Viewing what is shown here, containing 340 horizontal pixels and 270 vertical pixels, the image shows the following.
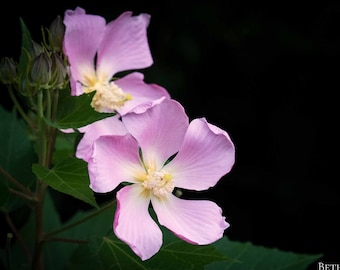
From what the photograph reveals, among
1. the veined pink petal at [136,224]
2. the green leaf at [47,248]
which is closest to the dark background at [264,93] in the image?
the green leaf at [47,248]

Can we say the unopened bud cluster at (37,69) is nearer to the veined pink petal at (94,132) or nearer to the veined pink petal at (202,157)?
the veined pink petal at (94,132)

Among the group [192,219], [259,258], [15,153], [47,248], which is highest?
[192,219]

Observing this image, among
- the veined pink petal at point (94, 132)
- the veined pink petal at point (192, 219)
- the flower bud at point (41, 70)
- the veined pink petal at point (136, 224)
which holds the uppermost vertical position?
the flower bud at point (41, 70)

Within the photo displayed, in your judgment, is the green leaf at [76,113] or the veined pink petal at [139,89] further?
the veined pink petal at [139,89]

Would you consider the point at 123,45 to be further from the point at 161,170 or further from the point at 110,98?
the point at 161,170

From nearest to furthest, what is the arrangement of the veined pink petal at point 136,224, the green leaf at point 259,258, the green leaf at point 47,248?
1. the veined pink petal at point 136,224
2. the green leaf at point 259,258
3. the green leaf at point 47,248

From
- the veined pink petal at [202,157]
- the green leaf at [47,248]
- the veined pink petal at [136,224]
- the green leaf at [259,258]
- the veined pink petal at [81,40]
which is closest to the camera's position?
the veined pink petal at [136,224]

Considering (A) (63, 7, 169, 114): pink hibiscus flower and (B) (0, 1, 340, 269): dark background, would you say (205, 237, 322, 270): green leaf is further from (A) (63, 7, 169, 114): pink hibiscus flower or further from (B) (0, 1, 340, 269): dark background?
(B) (0, 1, 340, 269): dark background

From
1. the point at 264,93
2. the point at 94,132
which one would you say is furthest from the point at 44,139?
the point at 264,93
